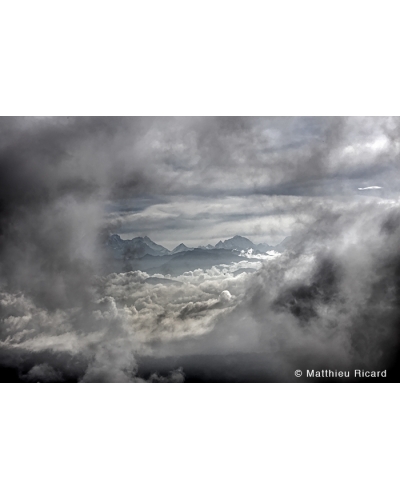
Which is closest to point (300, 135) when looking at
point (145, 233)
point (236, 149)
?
point (236, 149)

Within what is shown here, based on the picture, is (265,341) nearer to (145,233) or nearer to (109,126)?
(145,233)

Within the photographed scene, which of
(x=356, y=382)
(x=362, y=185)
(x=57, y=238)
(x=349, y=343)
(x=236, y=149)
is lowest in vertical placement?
(x=356, y=382)

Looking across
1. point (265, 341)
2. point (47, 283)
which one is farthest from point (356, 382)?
point (47, 283)

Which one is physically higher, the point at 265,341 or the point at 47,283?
the point at 47,283

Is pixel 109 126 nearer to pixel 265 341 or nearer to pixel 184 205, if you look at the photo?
pixel 184 205

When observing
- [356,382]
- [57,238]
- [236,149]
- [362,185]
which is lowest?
[356,382]

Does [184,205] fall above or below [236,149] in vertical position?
below

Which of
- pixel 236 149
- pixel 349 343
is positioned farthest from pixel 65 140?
pixel 349 343

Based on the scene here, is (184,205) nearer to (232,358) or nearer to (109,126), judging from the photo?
(109,126)
